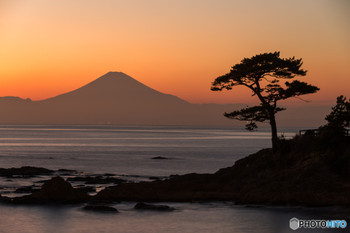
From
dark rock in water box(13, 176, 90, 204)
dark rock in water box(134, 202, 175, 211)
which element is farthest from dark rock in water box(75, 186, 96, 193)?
dark rock in water box(134, 202, 175, 211)

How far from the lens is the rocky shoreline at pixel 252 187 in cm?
3219

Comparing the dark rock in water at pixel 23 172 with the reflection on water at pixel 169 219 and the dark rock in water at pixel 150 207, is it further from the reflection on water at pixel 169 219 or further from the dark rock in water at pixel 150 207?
the dark rock in water at pixel 150 207

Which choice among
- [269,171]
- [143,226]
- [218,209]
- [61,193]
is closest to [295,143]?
[269,171]

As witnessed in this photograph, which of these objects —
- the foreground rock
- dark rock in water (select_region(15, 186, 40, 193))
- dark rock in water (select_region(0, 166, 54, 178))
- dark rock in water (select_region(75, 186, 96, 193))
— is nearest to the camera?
the foreground rock

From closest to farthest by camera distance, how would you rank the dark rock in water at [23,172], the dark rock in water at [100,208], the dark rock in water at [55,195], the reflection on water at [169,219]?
the reflection on water at [169,219] < the dark rock in water at [100,208] < the dark rock in water at [55,195] < the dark rock in water at [23,172]

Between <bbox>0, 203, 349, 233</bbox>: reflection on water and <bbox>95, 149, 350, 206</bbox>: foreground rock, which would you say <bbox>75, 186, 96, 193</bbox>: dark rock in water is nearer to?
<bbox>95, 149, 350, 206</bbox>: foreground rock

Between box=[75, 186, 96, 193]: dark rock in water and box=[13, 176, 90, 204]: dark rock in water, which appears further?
box=[75, 186, 96, 193]: dark rock in water

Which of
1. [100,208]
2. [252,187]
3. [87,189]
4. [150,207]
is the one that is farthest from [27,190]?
[252,187]

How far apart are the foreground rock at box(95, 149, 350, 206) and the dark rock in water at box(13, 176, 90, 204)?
1880 mm

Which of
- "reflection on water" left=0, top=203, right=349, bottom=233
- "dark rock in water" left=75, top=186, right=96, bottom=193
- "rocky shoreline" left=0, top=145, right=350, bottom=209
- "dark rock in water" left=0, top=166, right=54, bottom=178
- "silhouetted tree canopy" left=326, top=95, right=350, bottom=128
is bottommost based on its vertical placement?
"reflection on water" left=0, top=203, right=349, bottom=233

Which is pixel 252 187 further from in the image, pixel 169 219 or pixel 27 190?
pixel 27 190

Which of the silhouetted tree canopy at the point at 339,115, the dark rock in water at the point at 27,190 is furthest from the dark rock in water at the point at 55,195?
the silhouetted tree canopy at the point at 339,115

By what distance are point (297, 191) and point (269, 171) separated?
4064 millimetres

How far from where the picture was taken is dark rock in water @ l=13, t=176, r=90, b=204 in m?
35.8
